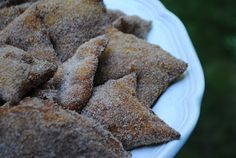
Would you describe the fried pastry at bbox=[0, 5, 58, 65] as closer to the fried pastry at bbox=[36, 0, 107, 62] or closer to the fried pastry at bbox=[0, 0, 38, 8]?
the fried pastry at bbox=[36, 0, 107, 62]

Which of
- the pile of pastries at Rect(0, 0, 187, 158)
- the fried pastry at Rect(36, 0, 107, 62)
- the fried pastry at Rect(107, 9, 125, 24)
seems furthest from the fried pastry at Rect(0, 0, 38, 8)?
the fried pastry at Rect(107, 9, 125, 24)

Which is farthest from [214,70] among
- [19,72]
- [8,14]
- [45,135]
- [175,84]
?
[45,135]

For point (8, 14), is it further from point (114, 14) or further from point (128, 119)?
point (128, 119)

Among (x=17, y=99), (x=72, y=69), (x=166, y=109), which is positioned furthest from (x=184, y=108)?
(x=17, y=99)

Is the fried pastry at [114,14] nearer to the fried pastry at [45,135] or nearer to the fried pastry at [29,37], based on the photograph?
the fried pastry at [29,37]

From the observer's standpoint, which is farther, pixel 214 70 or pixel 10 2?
pixel 214 70

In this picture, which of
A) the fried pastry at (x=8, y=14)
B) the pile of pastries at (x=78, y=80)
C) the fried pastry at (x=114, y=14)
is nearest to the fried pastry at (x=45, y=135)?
the pile of pastries at (x=78, y=80)

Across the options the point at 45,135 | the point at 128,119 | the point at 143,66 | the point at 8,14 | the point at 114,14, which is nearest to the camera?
the point at 45,135
